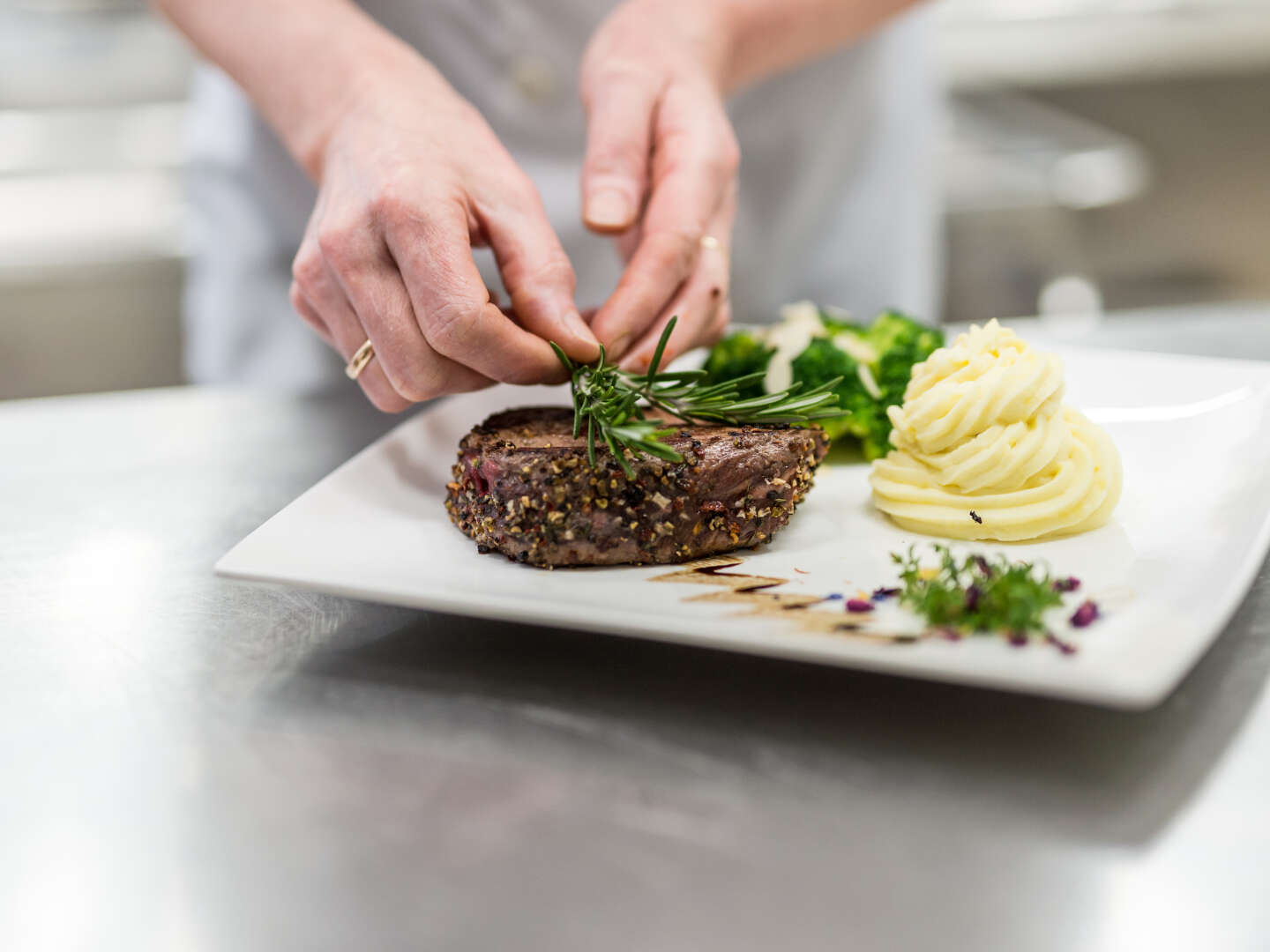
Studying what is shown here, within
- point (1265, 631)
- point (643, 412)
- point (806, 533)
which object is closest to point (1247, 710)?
point (1265, 631)

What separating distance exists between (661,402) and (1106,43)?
418cm

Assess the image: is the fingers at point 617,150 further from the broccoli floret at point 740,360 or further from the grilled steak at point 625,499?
the grilled steak at point 625,499

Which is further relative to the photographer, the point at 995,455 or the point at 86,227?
the point at 86,227

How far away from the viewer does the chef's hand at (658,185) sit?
1.63 meters

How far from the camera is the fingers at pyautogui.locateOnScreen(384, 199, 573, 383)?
1438mm

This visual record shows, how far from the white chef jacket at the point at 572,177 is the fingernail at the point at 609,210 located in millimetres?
815

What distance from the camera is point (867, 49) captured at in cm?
269

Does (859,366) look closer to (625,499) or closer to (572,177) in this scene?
(625,499)

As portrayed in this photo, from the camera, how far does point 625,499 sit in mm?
1372

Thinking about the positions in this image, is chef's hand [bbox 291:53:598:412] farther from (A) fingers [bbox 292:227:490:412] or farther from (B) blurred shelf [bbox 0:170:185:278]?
(B) blurred shelf [bbox 0:170:185:278]

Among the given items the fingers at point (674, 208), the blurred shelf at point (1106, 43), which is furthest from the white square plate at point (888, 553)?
the blurred shelf at point (1106, 43)

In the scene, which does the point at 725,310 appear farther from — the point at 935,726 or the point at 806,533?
the point at 935,726

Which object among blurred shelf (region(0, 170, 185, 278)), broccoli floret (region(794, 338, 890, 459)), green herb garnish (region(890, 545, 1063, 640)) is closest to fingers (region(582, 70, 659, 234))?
broccoli floret (region(794, 338, 890, 459))

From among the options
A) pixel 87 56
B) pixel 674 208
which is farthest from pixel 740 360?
pixel 87 56
